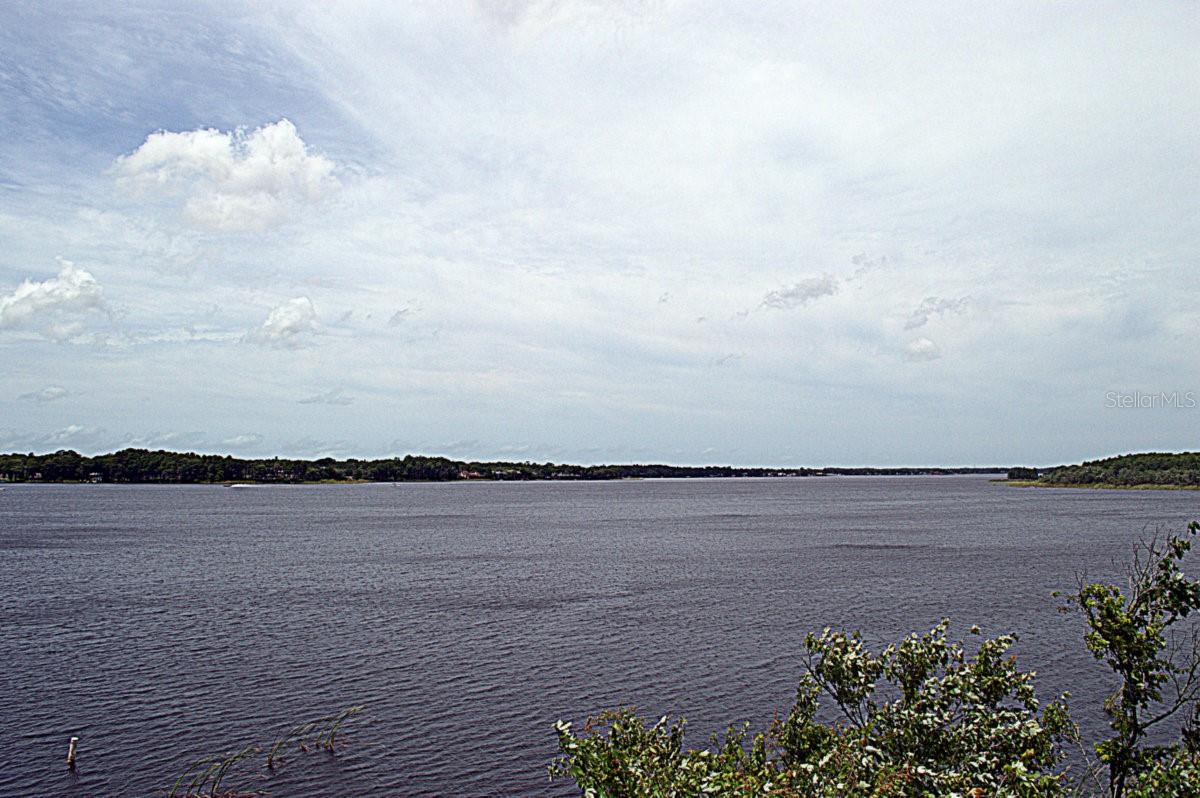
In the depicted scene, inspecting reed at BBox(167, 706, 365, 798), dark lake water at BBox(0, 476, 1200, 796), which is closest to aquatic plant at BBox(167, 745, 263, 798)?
reed at BBox(167, 706, 365, 798)

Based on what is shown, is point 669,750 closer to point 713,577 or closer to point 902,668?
point 902,668

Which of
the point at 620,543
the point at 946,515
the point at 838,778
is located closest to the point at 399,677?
the point at 838,778

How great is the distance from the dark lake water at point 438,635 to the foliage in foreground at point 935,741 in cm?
1314

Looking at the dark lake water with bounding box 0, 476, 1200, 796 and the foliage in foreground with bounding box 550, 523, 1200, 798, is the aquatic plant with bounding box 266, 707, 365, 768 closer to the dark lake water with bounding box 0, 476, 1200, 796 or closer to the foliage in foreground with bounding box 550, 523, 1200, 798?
the dark lake water with bounding box 0, 476, 1200, 796

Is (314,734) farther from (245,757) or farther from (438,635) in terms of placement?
(438,635)

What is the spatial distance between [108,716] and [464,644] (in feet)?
47.3

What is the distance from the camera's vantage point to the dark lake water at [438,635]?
27641mm

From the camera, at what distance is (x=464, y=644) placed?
40.6 m

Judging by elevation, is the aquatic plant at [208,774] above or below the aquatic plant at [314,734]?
below

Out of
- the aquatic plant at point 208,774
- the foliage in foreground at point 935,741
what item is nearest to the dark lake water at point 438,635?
the aquatic plant at point 208,774

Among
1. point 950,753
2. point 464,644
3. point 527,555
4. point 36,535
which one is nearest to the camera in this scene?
Answer: point 950,753

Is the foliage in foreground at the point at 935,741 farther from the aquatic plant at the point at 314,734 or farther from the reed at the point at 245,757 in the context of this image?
the aquatic plant at the point at 314,734

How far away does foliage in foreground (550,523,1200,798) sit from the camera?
33.8 ft

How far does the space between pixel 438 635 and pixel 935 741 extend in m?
33.0
